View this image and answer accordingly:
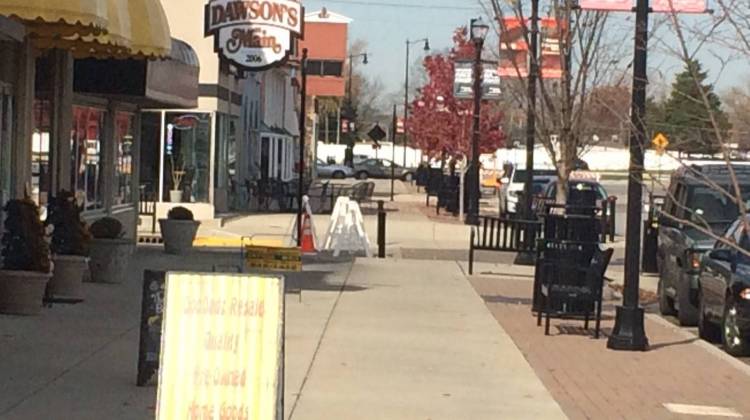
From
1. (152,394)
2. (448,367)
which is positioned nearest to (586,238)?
(448,367)

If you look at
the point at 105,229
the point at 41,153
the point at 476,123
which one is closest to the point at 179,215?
the point at 41,153

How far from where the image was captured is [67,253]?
15.2 meters

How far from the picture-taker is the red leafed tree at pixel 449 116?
50.2 meters

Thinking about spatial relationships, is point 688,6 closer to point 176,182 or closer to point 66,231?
point 66,231

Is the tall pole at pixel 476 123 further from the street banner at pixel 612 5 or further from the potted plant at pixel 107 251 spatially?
the street banner at pixel 612 5

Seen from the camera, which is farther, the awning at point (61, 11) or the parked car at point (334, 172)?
the parked car at point (334, 172)

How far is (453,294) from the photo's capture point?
1866 cm

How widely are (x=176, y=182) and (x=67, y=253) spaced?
20.1 meters

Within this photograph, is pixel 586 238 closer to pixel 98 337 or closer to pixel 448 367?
pixel 448 367

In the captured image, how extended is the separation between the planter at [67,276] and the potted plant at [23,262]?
1.31m

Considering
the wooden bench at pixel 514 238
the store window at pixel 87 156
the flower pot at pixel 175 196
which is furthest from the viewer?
the flower pot at pixel 175 196

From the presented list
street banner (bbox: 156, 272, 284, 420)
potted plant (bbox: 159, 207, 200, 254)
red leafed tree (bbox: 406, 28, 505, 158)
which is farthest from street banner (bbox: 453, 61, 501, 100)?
street banner (bbox: 156, 272, 284, 420)

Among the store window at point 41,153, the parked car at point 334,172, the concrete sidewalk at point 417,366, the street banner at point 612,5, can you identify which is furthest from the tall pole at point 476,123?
the parked car at point 334,172

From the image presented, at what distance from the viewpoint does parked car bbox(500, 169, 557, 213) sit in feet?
128
